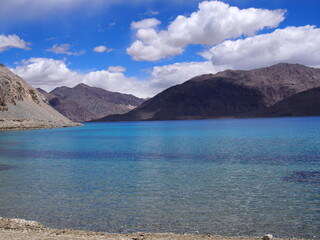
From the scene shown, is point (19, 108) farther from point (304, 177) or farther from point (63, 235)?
point (63, 235)

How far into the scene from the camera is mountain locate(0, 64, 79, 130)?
106 meters

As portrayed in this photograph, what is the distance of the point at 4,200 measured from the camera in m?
15.8


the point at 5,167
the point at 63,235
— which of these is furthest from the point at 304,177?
the point at 5,167

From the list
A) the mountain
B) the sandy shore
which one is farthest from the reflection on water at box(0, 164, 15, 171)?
the mountain

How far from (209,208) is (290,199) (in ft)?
11.9

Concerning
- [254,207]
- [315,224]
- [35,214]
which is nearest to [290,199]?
[254,207]

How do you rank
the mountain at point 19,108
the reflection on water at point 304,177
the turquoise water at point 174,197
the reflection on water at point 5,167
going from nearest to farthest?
1. the turquoise water at point 174,197
2. the reflection on water at point 304,177
3. the reflection on water at point 5,167
4. the mountain at point 19,108

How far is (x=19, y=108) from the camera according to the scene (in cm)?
11700

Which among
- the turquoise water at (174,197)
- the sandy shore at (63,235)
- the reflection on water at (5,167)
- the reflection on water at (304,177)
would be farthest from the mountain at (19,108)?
the sandy shore at (63,235)

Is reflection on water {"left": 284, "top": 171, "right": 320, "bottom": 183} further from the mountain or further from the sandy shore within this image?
the mountain

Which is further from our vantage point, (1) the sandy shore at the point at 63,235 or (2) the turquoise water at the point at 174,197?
(2) the turquoise water at the point at 174,197

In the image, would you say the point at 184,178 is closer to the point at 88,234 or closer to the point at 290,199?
the point at 290,199

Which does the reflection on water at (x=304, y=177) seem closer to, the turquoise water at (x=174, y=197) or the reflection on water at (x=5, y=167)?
the turquoise water at (x=174, y=197)

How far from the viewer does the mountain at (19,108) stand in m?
106
